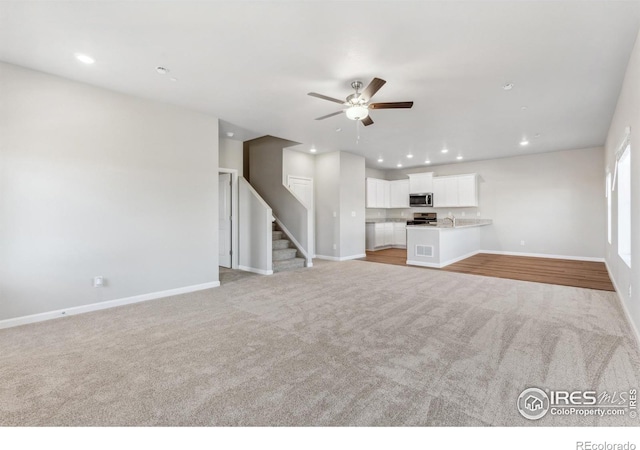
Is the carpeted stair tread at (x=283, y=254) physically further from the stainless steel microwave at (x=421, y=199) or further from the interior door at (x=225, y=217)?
the stainless steel microwave at (x=421, y=199)

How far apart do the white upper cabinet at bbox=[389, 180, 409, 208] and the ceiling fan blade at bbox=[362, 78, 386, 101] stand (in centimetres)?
721

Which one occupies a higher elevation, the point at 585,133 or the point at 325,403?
the point at 585,133

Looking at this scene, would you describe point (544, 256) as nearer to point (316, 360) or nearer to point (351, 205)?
point (351, 205)

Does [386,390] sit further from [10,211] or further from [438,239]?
[438,239]

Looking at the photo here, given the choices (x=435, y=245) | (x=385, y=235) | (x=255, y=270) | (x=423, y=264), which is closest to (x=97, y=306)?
(x=255, y=270)

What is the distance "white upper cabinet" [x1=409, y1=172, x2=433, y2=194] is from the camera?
30.1 ft

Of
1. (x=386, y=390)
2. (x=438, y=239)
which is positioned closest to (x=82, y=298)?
(x=386, y=390)

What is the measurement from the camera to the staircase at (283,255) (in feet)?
20.0

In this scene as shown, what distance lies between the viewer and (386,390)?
1911 millimetres

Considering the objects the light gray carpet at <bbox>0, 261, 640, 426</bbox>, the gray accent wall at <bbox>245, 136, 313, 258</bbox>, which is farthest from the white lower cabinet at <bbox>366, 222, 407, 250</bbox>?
the light gray carpet at <bbox>0, 261, 640, 426</bbox>

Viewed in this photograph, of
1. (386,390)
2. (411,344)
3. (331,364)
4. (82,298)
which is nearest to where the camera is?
(386,390)

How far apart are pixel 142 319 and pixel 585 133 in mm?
8224

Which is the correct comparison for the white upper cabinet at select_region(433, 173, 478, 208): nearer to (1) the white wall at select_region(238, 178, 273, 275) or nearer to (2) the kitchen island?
(2) the kitchen island

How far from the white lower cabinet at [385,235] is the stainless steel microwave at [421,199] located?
867mm
